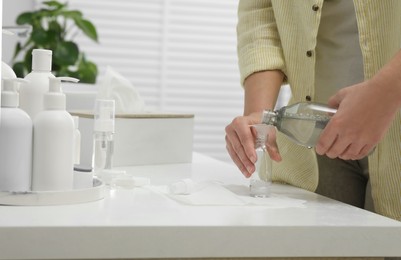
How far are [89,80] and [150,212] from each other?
7.51 ft

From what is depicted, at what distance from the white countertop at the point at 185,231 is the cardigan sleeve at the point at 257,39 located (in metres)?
0.48

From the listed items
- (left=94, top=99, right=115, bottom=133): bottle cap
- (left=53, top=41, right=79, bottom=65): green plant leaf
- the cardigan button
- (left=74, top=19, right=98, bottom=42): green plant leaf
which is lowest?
(left=94, top=99, right=115, bottom=133): bottle cap

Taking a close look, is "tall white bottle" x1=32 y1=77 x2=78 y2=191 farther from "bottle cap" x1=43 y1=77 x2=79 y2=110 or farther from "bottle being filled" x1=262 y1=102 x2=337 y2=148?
"bottle being filled" x1=262 y1=102 x2=337 y2=148

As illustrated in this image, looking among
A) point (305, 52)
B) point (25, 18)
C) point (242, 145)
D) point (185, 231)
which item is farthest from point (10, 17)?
point (185, 231)

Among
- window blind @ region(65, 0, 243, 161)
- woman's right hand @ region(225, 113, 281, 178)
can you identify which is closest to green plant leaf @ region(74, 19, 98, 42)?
window blind @ region(65, 0, 243, 161)

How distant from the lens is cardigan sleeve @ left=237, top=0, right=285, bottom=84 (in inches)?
54.5

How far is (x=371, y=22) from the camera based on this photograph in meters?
1.22

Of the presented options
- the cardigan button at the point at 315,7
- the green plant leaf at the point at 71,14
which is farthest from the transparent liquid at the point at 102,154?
the green plant leaf at the point at 71,14

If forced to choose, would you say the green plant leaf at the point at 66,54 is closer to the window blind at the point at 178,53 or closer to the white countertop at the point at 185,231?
the window blind at the point at 178,53

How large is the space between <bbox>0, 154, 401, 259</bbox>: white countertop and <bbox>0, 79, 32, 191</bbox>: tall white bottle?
0.05 m

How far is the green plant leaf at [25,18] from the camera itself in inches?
120

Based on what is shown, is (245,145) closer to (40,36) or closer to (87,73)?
(87,73)

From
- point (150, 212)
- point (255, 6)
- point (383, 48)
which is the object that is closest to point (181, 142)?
point (255, 6)

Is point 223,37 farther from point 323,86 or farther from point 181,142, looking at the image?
point 323,86
